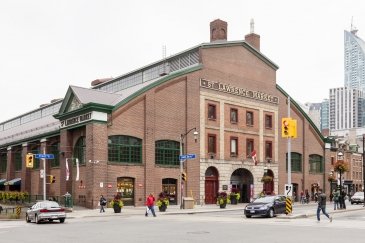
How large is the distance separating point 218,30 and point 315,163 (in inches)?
954

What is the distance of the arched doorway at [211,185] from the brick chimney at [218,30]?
631 inches

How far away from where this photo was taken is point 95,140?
4691cm

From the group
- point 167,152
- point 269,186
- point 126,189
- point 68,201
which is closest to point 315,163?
point 269,186

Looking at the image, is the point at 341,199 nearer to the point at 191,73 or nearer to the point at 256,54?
the point at 191,73

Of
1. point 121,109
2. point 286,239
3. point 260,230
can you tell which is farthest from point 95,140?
point 286,239

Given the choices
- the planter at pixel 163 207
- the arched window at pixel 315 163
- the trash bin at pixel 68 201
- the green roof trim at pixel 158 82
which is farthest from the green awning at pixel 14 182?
the arched window at pixel 315 163

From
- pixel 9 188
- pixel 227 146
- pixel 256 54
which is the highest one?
pixel 256 54

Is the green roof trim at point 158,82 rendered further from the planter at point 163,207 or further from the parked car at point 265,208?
the parked car at point 265,208

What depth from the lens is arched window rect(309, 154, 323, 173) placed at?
71338 millimetres

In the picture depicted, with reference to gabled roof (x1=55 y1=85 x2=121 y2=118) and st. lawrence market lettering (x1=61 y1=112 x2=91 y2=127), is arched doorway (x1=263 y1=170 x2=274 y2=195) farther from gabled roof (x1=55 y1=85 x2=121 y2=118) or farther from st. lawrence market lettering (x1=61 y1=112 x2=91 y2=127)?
st. lawrence market lettering (x1=61 y1=112 x2=91 y2=127)

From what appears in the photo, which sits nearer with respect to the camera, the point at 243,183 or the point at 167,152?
the point at 167,152

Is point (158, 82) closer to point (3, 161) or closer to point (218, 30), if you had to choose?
point (218, 30)

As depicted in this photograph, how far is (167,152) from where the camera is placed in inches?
2104

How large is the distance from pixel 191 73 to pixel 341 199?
67.6 feet
